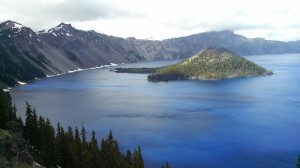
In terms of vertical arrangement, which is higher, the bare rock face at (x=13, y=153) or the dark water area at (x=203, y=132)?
the bare rock face at (x=13, y=153)

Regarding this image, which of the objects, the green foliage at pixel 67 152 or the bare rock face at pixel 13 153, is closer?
the bare rock face at pixel 13 153

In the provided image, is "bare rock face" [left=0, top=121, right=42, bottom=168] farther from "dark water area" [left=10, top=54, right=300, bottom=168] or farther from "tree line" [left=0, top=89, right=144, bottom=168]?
"dark water area" [left=10, top=54, right=300, bottom=168]

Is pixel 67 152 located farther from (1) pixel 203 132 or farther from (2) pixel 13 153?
(1) pixel 203 132

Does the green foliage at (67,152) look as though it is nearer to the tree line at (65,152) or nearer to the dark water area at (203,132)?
the tree line at (65,152)

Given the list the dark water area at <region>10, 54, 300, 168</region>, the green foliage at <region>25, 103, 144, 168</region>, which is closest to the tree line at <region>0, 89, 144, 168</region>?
the green foliage at <region>25, 103, 144, 168</region>

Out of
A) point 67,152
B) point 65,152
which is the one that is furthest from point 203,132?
point 67,152

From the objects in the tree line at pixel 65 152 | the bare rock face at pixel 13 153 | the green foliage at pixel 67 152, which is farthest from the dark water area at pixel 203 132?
the bare rock face at pixel 13 153

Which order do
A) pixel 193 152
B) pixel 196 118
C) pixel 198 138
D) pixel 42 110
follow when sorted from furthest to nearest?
1. pixel 42 110
2. pixel 196 118
3. pixel 198 138
4. pixel 193 152

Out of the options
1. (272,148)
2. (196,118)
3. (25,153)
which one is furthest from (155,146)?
(25,153)

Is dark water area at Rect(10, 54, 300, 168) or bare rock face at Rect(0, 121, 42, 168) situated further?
dark water area at Rect(10, 54, 300, 168)

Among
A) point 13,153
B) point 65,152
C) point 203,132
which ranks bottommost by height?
point 203,132

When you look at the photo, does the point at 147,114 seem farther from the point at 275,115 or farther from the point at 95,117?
the point at 275,115
